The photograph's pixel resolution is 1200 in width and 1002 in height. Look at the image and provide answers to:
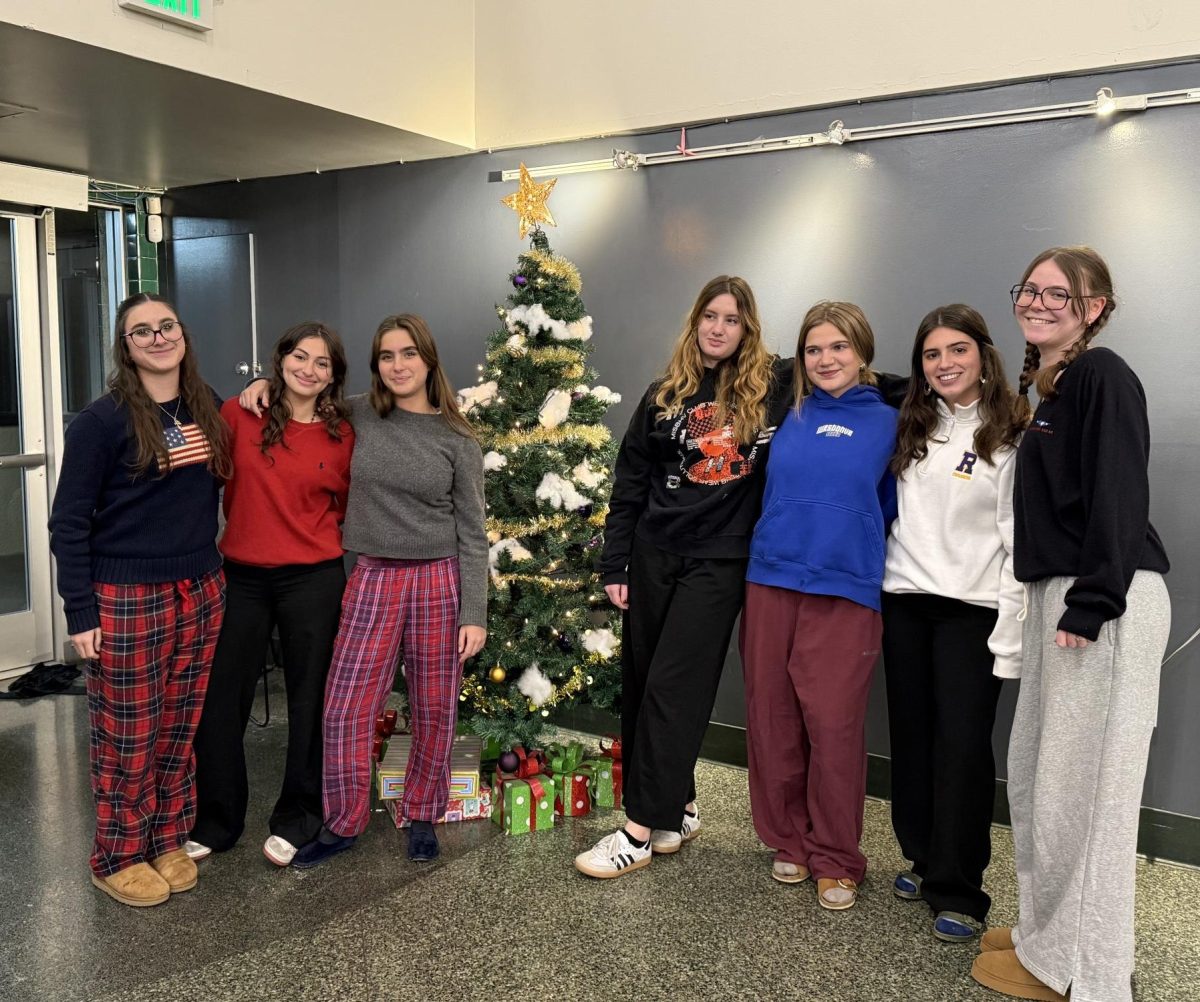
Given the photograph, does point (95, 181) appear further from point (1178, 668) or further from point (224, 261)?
point (1178, 668)

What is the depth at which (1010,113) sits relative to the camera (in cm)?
328

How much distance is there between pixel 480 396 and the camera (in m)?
3.57

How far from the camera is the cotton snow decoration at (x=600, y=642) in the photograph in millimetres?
3453

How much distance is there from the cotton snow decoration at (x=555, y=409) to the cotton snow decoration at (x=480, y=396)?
0.19 meters

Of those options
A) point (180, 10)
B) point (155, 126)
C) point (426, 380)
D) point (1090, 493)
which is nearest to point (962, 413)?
point (1090, 493)

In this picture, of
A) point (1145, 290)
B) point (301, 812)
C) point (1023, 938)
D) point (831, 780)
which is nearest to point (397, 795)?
point (301, 812)

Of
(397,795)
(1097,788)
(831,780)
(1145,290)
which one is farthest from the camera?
(397,795)

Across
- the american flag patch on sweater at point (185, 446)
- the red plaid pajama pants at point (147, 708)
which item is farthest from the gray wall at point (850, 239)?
the red plaid pajama pants at point (147, 708)

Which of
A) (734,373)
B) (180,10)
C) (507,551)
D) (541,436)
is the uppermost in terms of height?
(180,10)

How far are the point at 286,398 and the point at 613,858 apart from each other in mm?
1582

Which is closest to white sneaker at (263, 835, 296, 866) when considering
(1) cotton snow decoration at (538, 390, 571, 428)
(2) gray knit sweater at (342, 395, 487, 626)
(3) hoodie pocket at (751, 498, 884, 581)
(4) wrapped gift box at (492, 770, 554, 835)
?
(4) wrapped gift box at (492, 770, 554, 835)

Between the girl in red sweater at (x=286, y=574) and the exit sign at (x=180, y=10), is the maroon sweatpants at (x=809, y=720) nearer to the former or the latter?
the girl in red sweater at (x=286, y=574)

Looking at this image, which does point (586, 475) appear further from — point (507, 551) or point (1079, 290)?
point (1079, 290)

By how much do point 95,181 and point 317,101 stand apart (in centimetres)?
212
